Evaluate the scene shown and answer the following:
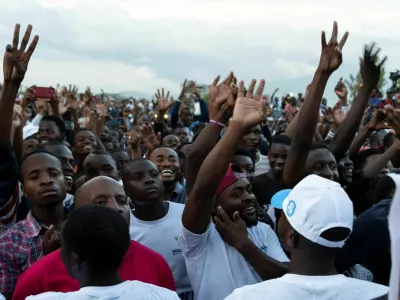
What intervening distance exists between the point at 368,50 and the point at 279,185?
53.6 inches

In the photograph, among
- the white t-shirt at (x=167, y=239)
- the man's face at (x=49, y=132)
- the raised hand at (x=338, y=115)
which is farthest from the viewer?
the man's face at (x=49, y=132)

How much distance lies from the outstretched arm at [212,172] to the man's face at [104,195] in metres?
0.54

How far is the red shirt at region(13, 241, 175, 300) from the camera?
286 cm

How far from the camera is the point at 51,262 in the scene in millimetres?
2924

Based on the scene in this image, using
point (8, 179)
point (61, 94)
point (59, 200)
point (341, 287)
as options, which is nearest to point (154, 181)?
point (59, 200)

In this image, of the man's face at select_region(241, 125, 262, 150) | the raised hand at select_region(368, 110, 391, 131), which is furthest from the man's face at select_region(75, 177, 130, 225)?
the man's face at select_region(241, 125, 262, 150)

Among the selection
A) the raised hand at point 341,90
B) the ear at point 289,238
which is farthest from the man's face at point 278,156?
the ear at point 289,238

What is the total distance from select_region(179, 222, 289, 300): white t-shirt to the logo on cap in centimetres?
83

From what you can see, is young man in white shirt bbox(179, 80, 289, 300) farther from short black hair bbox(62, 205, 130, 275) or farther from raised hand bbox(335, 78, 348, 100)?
raised hand bbox(335, 78, 348, 100)

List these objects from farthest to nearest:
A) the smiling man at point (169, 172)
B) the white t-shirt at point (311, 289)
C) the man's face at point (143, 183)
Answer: the smiling man at point (169, 172)
the man's face at point (143, 183)
the white t-shirt at point (311, 289)

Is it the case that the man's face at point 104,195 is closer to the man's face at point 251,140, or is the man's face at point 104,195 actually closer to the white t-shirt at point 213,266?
the white t-shirt at point 213,266

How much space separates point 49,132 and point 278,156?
10.7 feet

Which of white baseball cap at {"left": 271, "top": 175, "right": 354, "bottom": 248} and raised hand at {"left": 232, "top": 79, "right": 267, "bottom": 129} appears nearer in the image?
white baseball cap at {"left": 271, "top": 175, "right": 354, "bottom": 248}

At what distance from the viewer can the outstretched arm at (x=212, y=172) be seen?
3113mm
